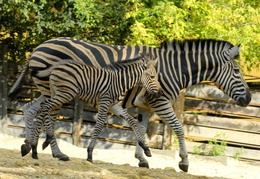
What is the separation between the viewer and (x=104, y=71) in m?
8.59

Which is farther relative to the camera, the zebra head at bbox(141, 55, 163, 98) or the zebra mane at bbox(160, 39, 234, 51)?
the zebra mane at bbox(160, 39, 234, 51)

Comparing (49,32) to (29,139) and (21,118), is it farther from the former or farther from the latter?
(29,139)

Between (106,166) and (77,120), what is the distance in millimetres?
5693

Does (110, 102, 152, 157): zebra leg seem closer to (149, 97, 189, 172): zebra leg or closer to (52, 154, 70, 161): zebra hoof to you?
(149, 97, 189, 172): zebra leg

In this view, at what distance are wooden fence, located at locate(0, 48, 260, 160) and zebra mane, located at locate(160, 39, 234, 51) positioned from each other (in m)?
3.05

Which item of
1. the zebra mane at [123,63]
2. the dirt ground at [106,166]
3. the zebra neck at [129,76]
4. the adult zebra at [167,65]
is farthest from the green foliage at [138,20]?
the zebra neck at [129,76]

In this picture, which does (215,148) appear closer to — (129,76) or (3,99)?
(129,76)

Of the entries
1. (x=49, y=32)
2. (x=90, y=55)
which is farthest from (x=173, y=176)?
(x=49, y=32)

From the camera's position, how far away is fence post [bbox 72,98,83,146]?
13516 millimetres

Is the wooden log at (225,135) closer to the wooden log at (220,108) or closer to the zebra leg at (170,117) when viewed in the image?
the wooden log at (220,108)

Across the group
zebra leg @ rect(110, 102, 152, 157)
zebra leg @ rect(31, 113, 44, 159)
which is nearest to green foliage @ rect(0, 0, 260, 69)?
zebra leg @ rect(110, 102, 152, 157)

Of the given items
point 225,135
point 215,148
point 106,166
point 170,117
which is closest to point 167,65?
point 170,117

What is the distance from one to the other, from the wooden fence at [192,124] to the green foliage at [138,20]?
1234mm

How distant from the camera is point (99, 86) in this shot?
333 inches
